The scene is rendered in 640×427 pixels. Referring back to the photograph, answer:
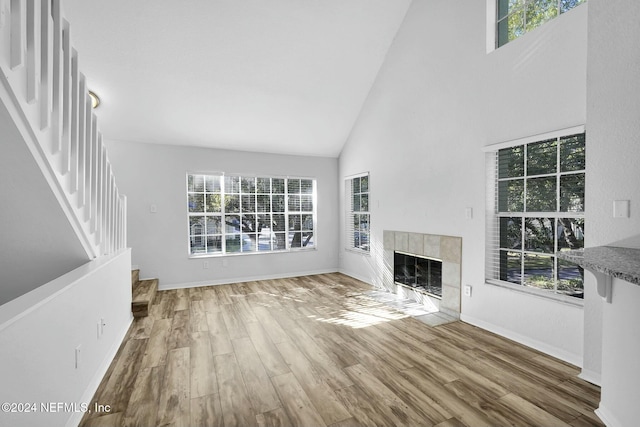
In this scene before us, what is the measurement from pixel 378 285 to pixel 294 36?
3920mm

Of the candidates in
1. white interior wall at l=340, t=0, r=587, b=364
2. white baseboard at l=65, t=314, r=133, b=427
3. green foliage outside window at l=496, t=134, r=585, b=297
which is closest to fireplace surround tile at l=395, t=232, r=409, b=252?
white interior wall at l=340, t=0, r=587, b=364

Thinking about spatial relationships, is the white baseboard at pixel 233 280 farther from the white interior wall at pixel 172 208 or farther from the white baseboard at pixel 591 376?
the white baseboard at pixel 591 376

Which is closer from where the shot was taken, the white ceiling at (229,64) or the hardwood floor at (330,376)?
the hardwood floor at (330,376)

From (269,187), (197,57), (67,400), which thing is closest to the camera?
(67,400)

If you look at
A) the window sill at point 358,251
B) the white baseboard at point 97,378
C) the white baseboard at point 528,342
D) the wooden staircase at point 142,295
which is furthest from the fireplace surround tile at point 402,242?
the white baseboard at point 97,378

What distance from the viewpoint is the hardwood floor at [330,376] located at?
6.09 feet

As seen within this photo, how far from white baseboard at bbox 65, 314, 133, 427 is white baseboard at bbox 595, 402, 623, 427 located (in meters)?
3.07

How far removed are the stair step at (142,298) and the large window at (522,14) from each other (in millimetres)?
5003

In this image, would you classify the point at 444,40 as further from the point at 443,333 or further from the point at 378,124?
the point at 443,333

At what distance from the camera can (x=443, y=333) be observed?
3.10 meters

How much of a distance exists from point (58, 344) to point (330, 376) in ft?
5.76

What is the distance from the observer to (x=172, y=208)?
506 cm

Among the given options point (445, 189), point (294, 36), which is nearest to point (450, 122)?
point (445, 189)

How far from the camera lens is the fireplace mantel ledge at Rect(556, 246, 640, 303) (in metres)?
1.24
